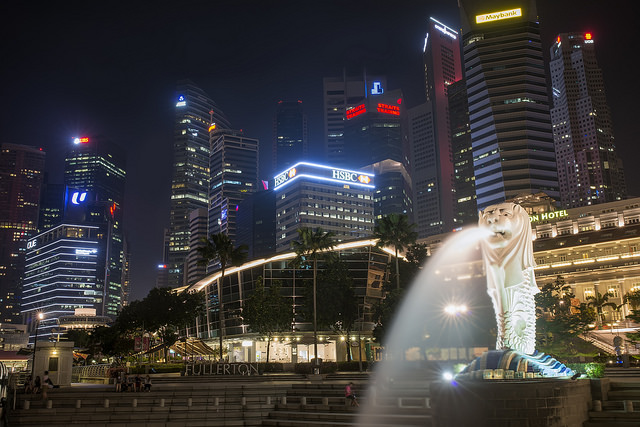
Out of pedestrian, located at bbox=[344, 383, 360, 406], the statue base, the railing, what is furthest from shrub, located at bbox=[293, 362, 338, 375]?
the statue base

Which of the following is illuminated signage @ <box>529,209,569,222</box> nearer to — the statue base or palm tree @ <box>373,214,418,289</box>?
palm tree @ <box>373,214,418,289</box>

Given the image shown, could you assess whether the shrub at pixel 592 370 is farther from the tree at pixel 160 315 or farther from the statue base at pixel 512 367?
the tree at pixel 160 315

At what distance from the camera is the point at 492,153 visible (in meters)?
180

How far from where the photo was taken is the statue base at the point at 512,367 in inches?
858

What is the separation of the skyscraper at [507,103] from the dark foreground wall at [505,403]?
161 metres

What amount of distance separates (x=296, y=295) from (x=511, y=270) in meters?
60.5

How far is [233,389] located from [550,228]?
116 metres

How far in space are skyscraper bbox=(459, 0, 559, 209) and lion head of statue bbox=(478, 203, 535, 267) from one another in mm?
153152

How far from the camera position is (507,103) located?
181 metres

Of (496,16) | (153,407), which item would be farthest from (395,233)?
(496,16)

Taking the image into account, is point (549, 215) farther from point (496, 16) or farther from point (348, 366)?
point (348, 366)

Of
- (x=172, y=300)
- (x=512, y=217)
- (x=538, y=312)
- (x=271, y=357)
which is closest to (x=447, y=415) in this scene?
(x=512, y=217)

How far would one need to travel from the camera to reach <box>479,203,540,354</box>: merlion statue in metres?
25.8

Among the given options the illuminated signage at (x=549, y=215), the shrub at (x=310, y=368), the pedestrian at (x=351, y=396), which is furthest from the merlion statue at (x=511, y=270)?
the illuminated signage at (x=549, y=215)
